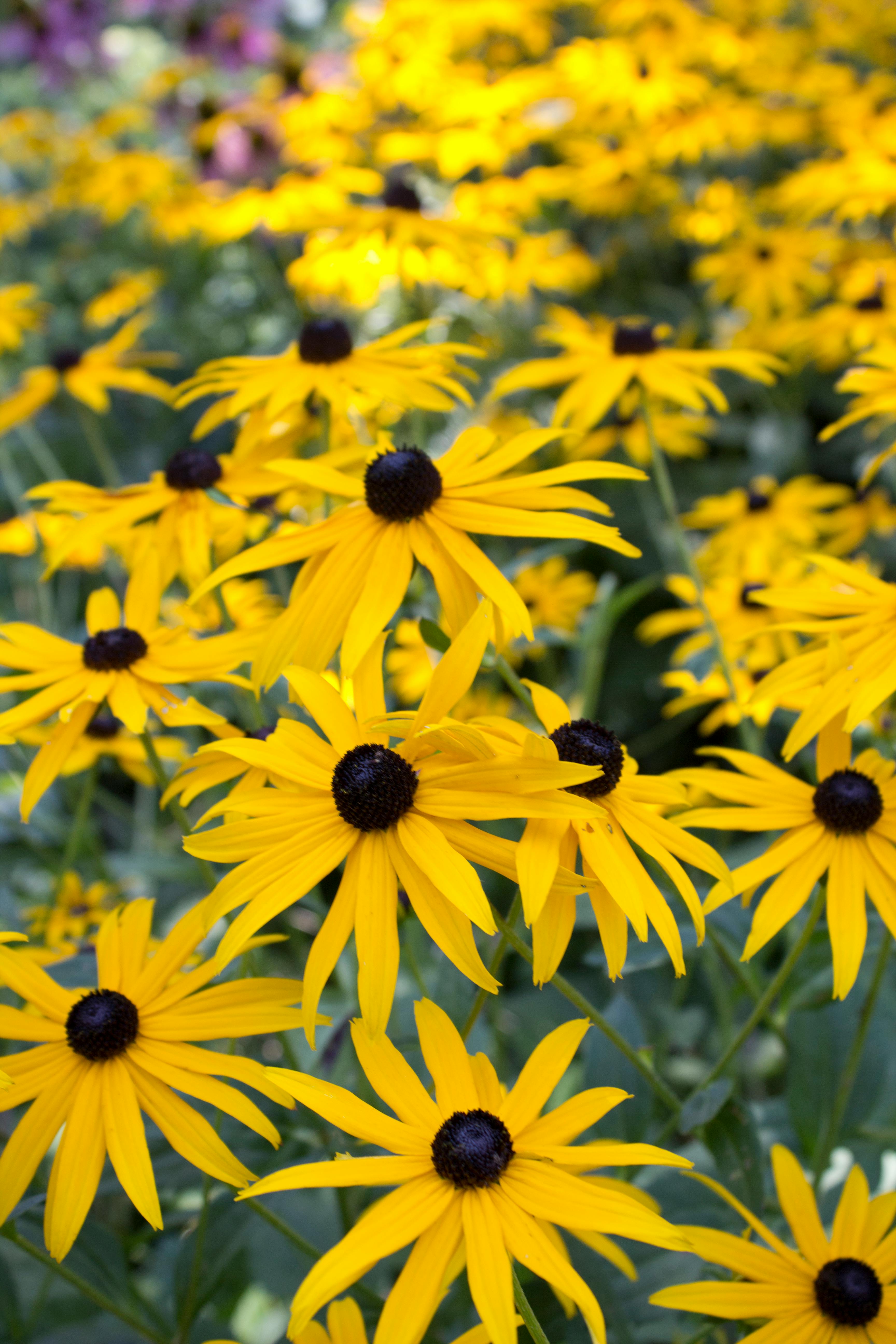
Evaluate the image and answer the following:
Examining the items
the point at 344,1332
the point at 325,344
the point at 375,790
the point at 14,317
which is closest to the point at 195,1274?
the point at 344,1332

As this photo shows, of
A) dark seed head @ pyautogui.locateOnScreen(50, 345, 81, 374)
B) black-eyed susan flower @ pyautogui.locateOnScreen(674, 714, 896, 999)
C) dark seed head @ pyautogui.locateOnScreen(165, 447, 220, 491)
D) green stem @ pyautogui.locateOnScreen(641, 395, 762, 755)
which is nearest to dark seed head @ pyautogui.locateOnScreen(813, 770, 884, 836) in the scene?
black-eyed susan flower @ pyautogui.locateOnScreen(674, 714, 896, 999)

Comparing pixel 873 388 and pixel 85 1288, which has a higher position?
pixel 873 388

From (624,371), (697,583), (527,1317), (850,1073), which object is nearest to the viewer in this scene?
(527,1317)

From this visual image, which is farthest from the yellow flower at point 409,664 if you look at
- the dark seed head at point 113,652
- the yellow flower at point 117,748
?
the dark seed head at point 113,652

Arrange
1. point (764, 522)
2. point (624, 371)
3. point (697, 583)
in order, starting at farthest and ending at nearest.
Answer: point (764, 522)
point (624, 371)
point (697, 583)

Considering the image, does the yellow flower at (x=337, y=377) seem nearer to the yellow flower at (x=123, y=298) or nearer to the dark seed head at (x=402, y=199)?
the dark seed head at (x=402, y=199)

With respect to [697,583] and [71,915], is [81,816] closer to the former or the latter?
[71,915]

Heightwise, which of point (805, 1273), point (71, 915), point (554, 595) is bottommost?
point (554, 595)

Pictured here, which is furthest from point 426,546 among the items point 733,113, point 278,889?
point 733,113
